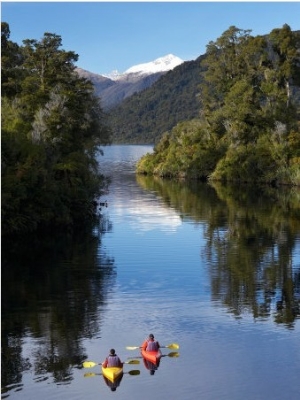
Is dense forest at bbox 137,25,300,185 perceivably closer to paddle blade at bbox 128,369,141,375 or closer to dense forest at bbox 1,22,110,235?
dense forest at bbox 1,22,110,235

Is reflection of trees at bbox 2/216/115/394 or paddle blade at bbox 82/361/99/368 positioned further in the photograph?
reflection of trees at bbox 2/216/115/394

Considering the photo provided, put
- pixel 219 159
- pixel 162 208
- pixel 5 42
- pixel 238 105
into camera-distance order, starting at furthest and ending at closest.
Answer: pixel 219 159
pixel 238 105
pixel 162 208
pixel 5 42

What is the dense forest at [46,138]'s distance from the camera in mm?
55031

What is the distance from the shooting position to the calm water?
86.6 ft

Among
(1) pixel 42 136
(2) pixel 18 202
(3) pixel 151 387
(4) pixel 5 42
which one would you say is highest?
(4) pixel 5 42

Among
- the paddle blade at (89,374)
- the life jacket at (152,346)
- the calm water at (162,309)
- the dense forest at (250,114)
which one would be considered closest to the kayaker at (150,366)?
the calm water at (162,309)

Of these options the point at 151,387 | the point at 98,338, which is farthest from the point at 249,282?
the point at 151,387

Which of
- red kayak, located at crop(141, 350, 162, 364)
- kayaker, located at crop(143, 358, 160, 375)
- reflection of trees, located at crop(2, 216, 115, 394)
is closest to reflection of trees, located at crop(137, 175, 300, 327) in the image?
reflection of trees, located at crop(2, 216, 115, 394)

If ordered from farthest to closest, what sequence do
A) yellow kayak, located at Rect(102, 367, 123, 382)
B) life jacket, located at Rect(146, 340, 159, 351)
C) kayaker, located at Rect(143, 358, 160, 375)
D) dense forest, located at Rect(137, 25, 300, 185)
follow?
1. dense forest, located at Rect(137, 25, 300, 185)
2. life jacket, located at Rect(146, 340, 159, 351)
3. kayaker, located at Rect(143, 358, 160, 375)
4. yellow kayak, located at Rect(102, 367, 123, 382)

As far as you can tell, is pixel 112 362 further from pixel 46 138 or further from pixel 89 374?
pixel 46 138

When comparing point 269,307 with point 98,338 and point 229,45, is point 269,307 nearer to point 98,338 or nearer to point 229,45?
point 98,338

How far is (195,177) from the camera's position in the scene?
12481 centimetres

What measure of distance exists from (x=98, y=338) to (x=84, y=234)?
1159 inches

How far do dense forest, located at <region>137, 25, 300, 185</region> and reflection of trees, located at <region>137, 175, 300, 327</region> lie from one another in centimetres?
803
